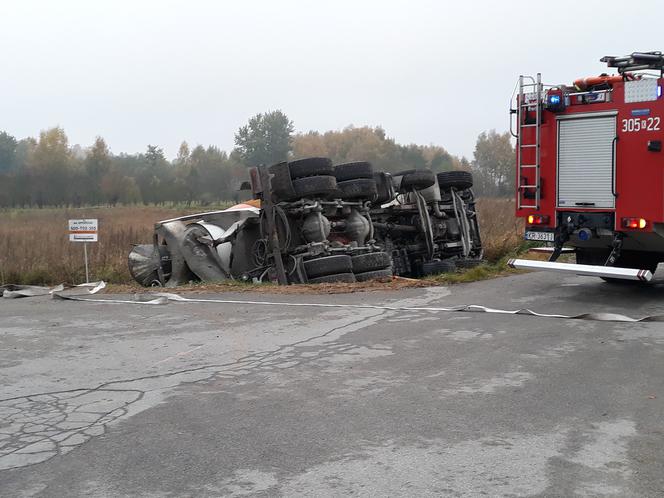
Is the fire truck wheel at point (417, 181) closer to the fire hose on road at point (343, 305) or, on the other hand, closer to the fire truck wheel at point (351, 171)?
the fire truck wheel at point (351, 171)

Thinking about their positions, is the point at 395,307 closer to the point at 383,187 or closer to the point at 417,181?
the point at 383,187

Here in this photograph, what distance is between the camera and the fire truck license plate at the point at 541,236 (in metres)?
11.1

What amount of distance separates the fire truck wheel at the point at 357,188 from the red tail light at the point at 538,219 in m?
3.44

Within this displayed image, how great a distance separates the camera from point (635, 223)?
10070mm

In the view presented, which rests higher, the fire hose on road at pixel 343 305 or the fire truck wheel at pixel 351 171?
the fire truck wheel at pixel 351 171

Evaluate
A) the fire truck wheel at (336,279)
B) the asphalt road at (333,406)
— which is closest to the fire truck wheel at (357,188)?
the fire truck wheel at (336,279)

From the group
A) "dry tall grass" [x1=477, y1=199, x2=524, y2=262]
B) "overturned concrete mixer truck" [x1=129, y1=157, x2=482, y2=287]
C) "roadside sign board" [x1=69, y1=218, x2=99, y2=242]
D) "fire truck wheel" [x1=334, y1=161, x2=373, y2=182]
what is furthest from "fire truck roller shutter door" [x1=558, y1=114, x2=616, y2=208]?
"roadside sign board" [x1=69, y1=218, x2=99, y2=242]

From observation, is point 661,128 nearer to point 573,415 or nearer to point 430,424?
point 573,415

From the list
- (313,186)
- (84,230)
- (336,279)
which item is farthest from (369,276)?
(84,230)

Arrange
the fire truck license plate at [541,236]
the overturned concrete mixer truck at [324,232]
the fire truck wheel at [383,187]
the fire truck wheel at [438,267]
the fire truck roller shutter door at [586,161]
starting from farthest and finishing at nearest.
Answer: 1. the fire truck wheel at [438,267]
2. the fire truck wheel at [383,187]
3. the overturned concrete mixer truck at [324,232]
4. the fire truck license plate at [541,236]
5. the fire truck roller shutter door at [586,161]

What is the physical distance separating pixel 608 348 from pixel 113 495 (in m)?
5.31

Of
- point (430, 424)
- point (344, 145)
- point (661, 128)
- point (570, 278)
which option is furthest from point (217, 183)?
point (430, 424)

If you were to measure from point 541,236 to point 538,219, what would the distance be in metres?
0.26

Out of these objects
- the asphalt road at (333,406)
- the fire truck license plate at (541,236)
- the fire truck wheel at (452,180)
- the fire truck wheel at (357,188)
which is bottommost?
the asphalt road at (333,406)
